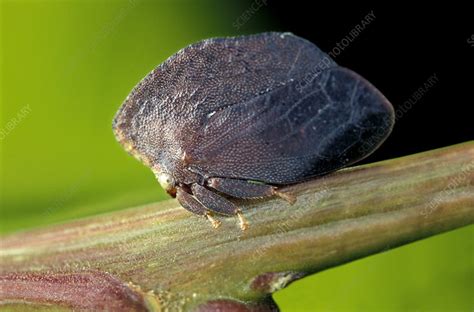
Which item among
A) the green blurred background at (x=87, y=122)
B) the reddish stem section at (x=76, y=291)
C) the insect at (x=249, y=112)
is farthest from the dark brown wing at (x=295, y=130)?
the reddish stem section at (x=76, y=291)

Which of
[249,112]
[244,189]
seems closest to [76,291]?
[244,189]

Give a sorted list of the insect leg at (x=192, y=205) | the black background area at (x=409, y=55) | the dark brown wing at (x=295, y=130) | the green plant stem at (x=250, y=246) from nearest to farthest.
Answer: the green plant stem at (x=250, y=246)
the insect leg at (x=192, y=205)
the dark brown wing at (x=295, y=130)
the black background area at (x=409, y=55)

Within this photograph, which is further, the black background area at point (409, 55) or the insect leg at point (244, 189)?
the black background area at point (409, 55)

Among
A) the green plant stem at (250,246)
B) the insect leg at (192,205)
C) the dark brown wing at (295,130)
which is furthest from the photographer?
the dark brown wing at (295,130)

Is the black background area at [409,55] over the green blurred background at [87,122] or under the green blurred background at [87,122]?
under

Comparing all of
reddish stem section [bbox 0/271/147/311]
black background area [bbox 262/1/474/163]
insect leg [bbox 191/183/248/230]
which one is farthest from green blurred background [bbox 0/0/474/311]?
black background area [bbox 262/1/474/163]

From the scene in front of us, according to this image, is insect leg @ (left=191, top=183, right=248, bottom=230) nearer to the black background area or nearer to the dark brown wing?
the dark brown wing

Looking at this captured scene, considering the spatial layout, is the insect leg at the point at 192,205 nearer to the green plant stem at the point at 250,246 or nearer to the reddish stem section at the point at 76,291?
the green plant stem at the point at 250,246
